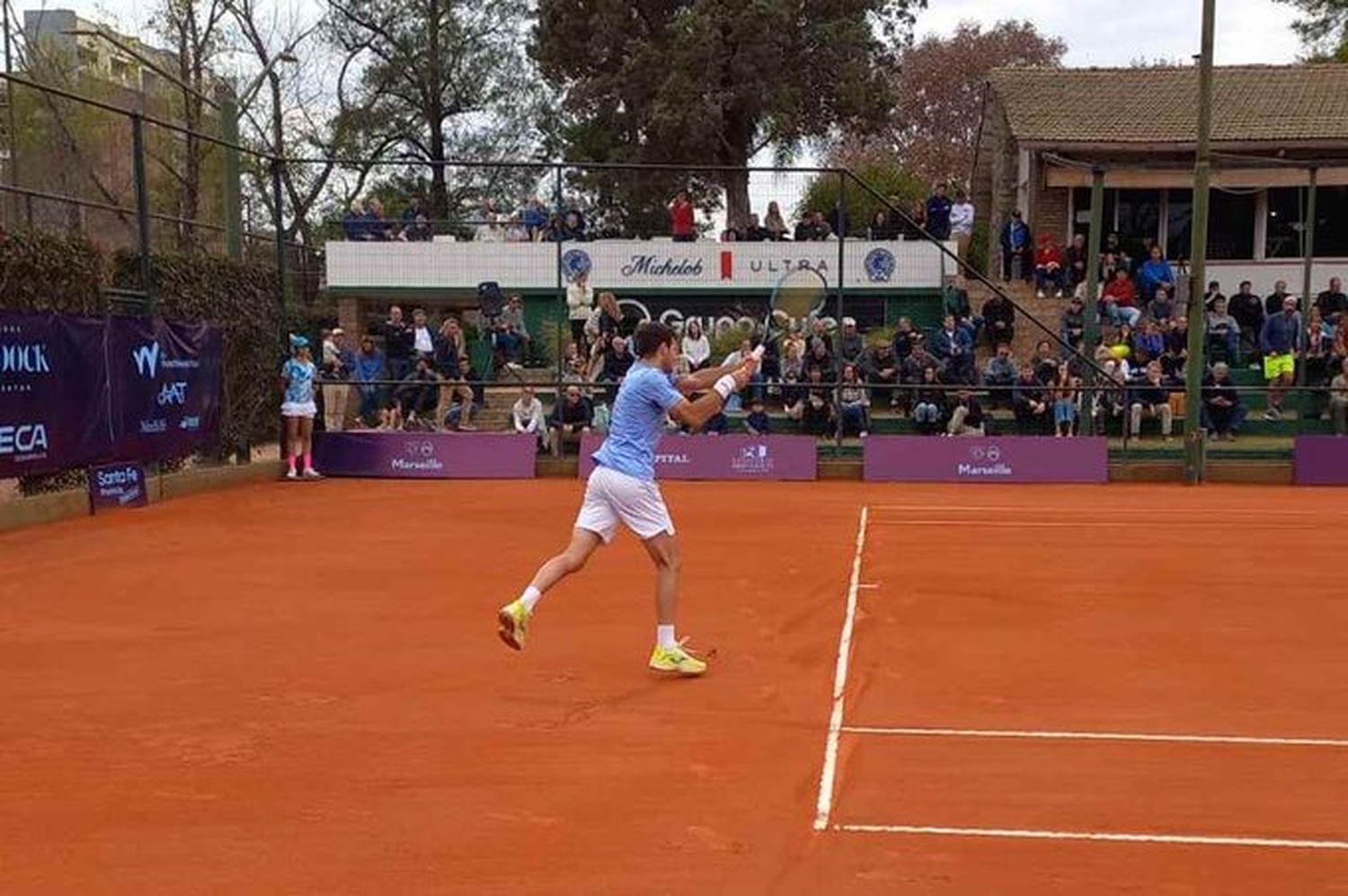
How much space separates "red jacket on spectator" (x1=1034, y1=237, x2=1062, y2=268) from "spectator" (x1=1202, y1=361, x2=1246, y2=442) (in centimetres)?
649

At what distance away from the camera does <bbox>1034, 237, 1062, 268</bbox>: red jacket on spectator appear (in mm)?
25922

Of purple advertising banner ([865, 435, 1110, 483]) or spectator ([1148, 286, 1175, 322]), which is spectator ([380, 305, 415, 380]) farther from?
spectator ([1148, 286, 1175, 322])

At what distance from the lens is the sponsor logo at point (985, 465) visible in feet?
60.8

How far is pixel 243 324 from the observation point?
60.5 ft

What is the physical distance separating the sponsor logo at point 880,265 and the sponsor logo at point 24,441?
54.3 ft

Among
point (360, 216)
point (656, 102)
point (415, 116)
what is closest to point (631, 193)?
point (656, 102)

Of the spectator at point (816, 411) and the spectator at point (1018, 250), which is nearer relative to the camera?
the spectator at point (816, 411)

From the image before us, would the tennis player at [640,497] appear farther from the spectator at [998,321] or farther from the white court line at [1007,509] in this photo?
the spectator at [998,321]

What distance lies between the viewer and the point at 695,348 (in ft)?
69.2

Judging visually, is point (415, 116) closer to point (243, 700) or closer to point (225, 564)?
point (225, 564)

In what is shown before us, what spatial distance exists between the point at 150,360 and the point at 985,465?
11.4m

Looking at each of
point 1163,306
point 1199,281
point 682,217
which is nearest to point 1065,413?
point 1199,281

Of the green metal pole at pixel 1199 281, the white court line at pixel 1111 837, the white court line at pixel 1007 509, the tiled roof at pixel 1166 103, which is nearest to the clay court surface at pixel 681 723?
the white court line at pixel 1111 837

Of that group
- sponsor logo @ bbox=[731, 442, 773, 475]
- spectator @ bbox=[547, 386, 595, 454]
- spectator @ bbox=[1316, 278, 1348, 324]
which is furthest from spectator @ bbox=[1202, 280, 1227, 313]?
spectator @ bbox=[547, 386, 595, 454]
